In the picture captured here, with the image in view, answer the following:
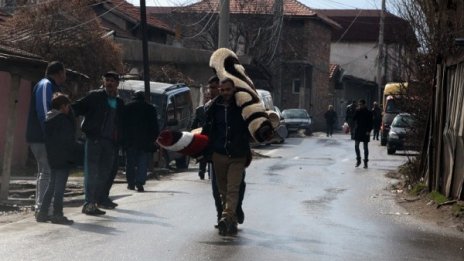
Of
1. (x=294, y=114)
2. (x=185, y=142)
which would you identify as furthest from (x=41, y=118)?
(x=294, y=114)

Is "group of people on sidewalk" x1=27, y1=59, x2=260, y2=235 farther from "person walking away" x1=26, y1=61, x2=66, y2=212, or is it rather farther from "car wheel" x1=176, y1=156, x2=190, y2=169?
"car wheel" x1=176, y1=156, x2=190, y2=169

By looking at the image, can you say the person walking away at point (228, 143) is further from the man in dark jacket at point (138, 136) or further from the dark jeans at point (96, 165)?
the man in dark jacket at point (138, 136)

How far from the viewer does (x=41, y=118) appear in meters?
11.7

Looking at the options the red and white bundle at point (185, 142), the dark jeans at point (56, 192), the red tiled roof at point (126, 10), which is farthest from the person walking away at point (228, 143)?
the red tiled roof at point (126, 10)

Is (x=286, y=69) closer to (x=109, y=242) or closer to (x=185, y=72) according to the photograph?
(x=185, y=72)

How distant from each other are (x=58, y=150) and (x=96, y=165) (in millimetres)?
1315

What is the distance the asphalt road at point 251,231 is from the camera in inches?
373

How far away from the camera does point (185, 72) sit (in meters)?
37.6

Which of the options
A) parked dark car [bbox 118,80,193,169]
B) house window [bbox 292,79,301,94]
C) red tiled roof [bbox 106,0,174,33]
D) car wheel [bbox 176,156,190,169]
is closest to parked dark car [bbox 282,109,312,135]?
red tiled roof [bbox 106,0,174,33]

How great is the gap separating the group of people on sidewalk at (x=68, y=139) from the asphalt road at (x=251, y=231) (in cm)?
35

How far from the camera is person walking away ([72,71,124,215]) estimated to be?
12.5m

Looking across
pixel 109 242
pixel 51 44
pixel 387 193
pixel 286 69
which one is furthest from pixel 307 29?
pixel 109 242

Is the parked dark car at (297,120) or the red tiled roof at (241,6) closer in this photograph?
the parked dark car at (297,120)

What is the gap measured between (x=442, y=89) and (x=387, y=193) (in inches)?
117
